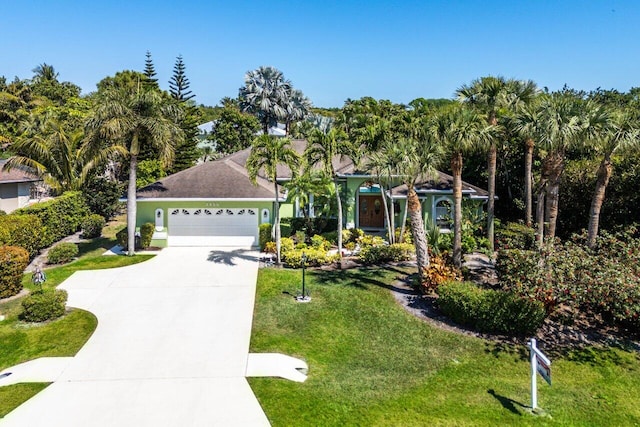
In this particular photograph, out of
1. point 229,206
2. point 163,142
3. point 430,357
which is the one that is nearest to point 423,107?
point 229,206

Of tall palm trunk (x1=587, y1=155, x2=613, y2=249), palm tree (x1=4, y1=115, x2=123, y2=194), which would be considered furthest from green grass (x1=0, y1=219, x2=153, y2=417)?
tall palm trunk (x1=587, y1=155, x2=613, y2=249)

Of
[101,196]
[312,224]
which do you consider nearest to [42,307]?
[312,224]

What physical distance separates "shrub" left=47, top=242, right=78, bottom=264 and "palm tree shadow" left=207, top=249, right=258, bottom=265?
591 centimetres

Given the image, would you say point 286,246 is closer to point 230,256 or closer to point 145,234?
point 230,256

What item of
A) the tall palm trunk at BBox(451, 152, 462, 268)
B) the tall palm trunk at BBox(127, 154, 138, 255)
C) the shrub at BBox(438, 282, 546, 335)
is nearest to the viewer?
the shrub at BBox(438, 282, 546, 335)

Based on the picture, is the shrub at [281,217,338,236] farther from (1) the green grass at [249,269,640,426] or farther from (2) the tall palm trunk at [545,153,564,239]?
(2) the tall palm trunk at [545,153,564,239]

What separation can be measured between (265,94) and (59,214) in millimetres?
25747

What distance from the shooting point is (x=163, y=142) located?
18844mm

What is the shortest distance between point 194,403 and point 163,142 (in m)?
13.1

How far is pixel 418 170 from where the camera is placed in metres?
14.9

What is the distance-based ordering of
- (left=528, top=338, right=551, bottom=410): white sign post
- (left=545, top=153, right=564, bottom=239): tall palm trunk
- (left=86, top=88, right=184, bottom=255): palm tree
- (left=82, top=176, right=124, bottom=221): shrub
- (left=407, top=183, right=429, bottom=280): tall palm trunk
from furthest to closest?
(left=82, top=176, right=124, bottom=221): shrub, (left=86, top=88, right=184, bottom=255): palm tree, (left=407, top=183, right=429, bottom=280): tall palm trunk, (left=545, top=153, right=564, bottom=239): tall palm trunk, (left=528, top=338, right=551, bottom=410): white sign post

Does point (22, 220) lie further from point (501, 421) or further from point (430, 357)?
point (501, 421)

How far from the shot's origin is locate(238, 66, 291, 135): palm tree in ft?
144

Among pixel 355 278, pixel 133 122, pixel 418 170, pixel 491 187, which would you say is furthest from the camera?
pixel 491 187
